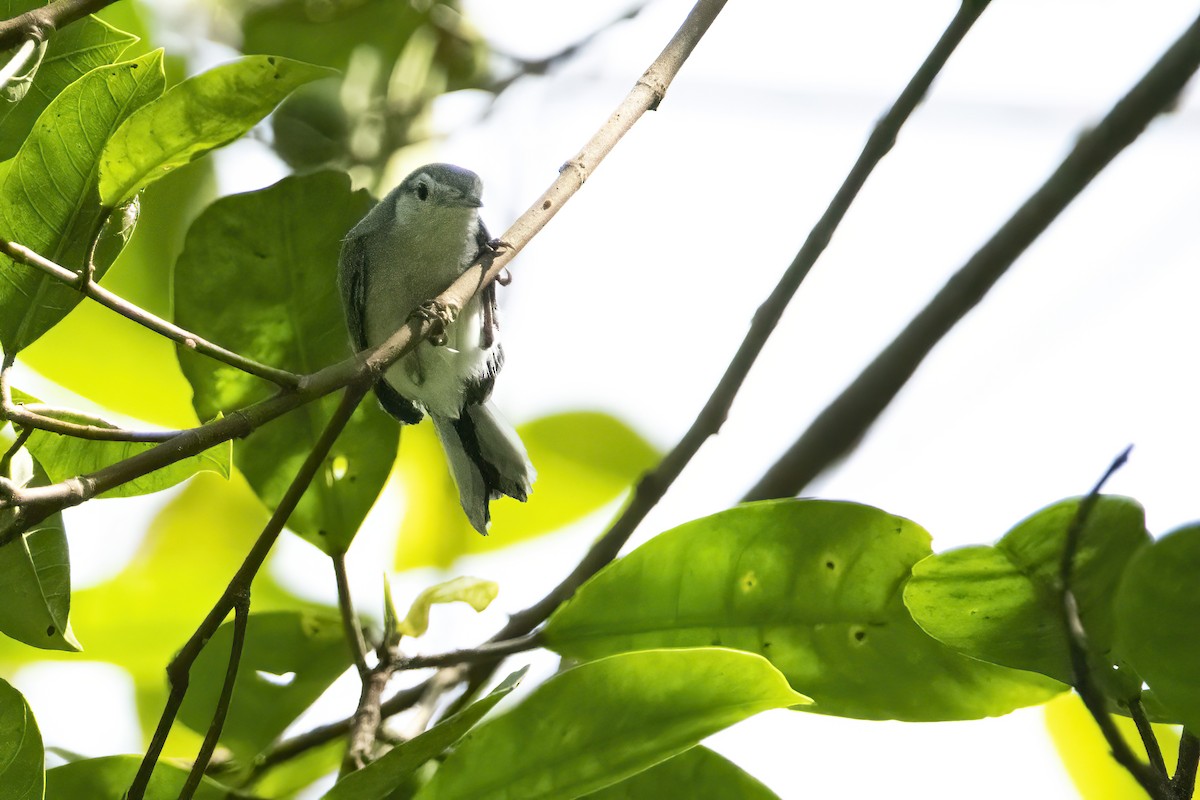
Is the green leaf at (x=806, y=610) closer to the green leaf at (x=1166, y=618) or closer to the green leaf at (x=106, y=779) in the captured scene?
the green leaf at (x=1166, y=618)

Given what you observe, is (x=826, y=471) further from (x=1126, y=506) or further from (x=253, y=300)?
(x=253, y=300)

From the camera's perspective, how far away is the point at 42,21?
1169mm

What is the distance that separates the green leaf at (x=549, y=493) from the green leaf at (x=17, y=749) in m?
0.93

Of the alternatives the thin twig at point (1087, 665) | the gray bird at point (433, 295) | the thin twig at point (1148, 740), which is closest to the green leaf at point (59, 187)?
the gray bird at point (433, 295)

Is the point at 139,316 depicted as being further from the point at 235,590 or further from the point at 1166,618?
the point at 1166,618

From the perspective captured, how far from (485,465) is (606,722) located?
3.84ft

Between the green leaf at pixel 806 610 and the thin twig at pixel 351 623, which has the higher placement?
the thin twig at pixel 351 623

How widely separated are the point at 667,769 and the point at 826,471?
2.59ft

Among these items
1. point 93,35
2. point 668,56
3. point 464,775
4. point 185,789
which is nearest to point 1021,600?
point 464,775

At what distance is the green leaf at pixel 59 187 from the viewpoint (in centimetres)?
123

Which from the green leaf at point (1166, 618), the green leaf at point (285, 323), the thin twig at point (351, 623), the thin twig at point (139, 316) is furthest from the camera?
the green leaf at point (285, 323)

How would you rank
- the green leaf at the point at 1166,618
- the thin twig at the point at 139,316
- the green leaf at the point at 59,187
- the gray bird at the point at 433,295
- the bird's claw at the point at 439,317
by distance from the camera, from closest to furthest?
the green leaf at the point at 1166,618
the thin twig at the point at 139,316
the green leaf at the point at 59,187
the bird's claw at the point at 439,317
the gray bird at the point at 433,295

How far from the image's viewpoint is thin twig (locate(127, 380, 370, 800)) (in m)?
1.12

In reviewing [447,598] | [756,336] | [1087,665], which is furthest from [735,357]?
[1087,665]
